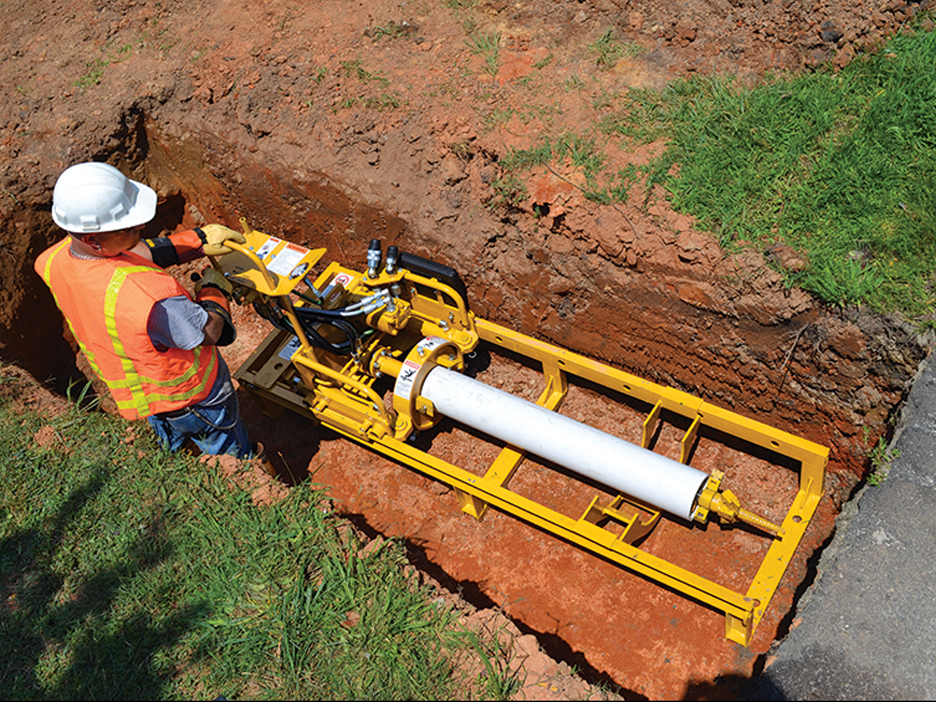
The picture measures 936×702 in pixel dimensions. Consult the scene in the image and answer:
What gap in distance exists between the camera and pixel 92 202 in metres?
3.61

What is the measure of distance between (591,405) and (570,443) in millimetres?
1146

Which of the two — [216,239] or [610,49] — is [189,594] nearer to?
[216,239]

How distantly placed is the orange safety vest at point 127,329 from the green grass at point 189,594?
511 mm

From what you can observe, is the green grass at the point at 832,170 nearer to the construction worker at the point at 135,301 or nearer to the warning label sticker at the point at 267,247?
the warning label sticker at the point at 267,247

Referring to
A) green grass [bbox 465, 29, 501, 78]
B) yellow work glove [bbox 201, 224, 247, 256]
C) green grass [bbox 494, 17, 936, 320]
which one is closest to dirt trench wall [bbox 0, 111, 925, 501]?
green grass [bbox 494, 17, 936, 320]

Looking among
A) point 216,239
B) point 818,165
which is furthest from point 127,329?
point 818,165

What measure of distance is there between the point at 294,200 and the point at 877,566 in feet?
15.9

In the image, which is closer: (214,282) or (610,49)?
(214,282)

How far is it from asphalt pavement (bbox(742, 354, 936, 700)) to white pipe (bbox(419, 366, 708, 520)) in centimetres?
81

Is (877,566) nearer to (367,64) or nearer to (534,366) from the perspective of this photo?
(534,366)

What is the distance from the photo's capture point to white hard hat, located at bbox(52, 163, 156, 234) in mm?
3604

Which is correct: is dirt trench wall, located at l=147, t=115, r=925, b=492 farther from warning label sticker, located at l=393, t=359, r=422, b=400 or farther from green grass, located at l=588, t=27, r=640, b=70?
green grass, located at l=588, t=27, r=640, b=70

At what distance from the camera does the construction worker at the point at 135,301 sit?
3.69 meters

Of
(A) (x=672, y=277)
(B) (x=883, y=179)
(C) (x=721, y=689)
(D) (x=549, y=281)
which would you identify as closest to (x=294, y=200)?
(D) (x=549, y=281)
